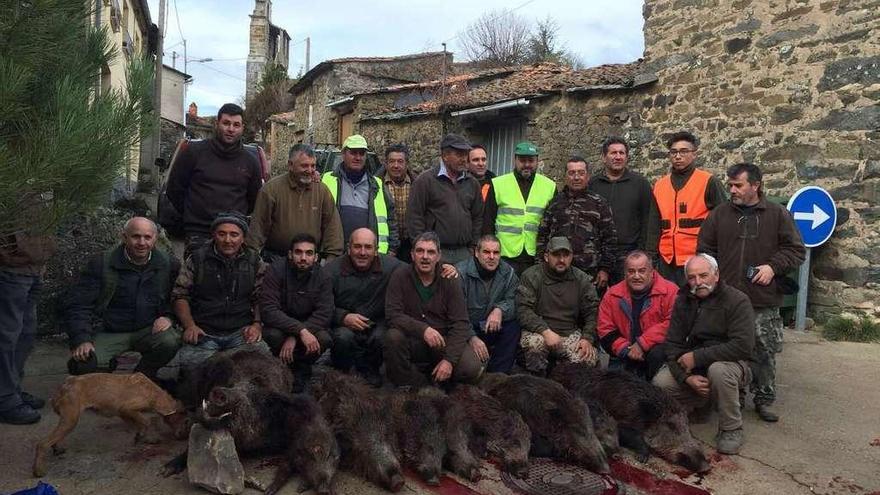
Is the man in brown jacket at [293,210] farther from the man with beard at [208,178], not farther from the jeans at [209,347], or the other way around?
the jeans at [209,347]

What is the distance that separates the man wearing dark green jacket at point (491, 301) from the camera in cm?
521

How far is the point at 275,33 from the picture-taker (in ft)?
128

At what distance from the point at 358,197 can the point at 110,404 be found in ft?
8.18

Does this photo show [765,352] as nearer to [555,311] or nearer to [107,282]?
[555,311]

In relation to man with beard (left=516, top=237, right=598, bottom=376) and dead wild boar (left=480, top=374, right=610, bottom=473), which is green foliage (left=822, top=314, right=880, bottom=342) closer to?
man with beard (left=516, top=237, right=598, bottom=376)

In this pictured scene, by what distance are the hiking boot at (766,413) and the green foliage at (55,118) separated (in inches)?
162

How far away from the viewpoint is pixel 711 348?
4324 mm

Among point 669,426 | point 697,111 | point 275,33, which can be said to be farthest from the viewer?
point 275,33

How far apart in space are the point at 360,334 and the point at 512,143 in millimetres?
7450

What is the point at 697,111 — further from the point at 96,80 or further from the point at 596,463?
the point at 96,80

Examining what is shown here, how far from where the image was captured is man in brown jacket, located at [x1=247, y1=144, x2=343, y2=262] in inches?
201

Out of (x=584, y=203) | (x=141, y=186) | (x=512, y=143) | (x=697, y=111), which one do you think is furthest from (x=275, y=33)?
(x=584, y=203)

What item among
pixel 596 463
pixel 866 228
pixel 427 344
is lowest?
pixel 596 463

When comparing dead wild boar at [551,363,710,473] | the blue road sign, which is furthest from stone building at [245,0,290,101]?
dead wild boar at [551,363,710,473]
